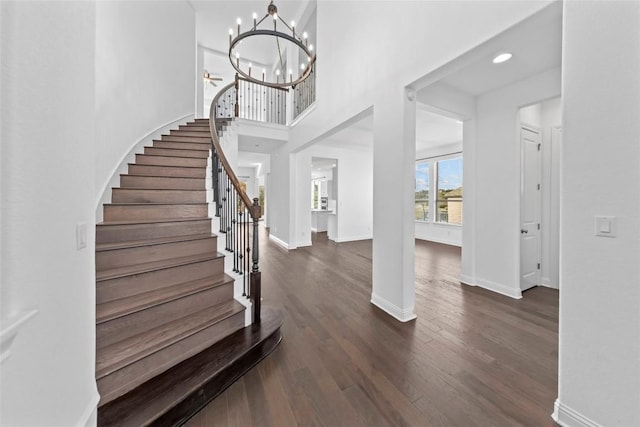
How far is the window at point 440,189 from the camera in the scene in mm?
6977

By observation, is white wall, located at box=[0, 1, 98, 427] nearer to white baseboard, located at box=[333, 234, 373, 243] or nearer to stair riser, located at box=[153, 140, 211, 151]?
stair riser, located at box=[153, 140, 211, 151]

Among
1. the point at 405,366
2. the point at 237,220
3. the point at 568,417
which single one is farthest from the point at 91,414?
the point at 568,417

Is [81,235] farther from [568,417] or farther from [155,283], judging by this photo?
[568,417]

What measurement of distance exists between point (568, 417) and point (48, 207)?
9.27 ft

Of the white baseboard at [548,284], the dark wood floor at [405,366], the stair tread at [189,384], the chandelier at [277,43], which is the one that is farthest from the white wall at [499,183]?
the stair tread at [189,384]

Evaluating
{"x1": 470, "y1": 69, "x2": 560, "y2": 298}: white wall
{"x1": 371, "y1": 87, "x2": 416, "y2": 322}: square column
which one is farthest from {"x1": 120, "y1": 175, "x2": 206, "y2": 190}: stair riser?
{"x1": 470, "y1": 69, "x2": 560, "y2": 298}: white wall

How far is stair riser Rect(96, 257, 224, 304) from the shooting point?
1.86m

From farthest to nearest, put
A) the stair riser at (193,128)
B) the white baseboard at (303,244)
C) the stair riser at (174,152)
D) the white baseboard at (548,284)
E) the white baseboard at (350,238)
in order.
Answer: the white baseboard at (350,238)
the white baseboard at (303,244)
the stair riser at (193,128)
the stair riser at (174,152)
the white baseboard at (548,284)

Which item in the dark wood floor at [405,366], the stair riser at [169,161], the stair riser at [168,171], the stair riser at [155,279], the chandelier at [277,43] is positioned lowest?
the dark wood floor at [405,366]

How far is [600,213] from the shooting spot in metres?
1.27

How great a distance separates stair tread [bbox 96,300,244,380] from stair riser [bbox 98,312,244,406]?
1.5 inches

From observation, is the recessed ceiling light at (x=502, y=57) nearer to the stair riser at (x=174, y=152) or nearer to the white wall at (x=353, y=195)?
the stair riser at (x=174, y=152)

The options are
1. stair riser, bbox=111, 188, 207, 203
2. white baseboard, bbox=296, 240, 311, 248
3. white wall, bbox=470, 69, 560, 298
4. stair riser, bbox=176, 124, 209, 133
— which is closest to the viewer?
stair riser, bbox=111, 188, 207, 203

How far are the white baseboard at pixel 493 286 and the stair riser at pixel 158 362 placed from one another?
3.37 m
